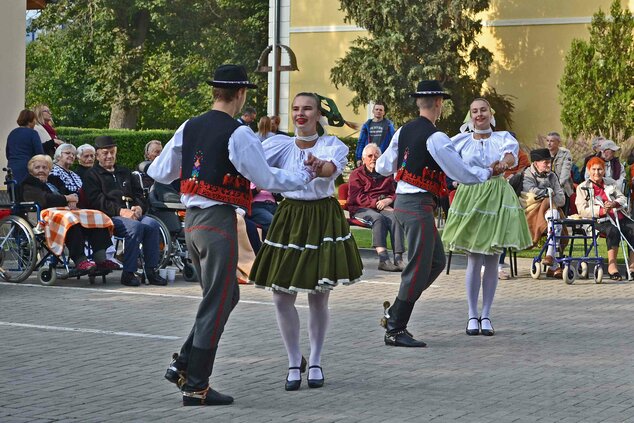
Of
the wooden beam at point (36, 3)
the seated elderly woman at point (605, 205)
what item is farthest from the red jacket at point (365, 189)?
the wooden beam at point (36, 3)

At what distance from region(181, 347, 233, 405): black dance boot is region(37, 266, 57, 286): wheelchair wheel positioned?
6253 mm

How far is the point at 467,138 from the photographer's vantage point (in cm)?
1102

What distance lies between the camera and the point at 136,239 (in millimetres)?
13891

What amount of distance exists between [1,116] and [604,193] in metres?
9.09

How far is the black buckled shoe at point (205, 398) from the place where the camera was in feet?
25.3

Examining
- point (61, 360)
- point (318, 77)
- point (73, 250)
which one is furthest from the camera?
point (318, 77)

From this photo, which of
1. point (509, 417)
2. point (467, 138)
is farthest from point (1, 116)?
point (509, 417)

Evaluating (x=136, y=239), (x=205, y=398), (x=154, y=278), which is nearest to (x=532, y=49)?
(x=154, y=278)

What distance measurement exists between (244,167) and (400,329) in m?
2.99

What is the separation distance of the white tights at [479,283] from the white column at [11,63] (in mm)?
10483

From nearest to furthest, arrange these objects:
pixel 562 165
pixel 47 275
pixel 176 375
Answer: pixel 176 375 → pixel 47 275 → pixel 562 165

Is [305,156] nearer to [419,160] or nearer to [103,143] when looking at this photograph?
[419,160]

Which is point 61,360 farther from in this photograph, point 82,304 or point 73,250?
point 73,250

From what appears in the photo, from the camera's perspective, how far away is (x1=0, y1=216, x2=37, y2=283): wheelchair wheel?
13.6 meters
